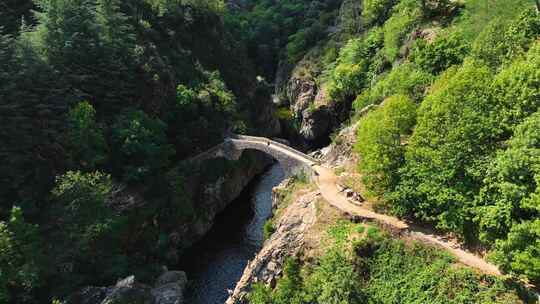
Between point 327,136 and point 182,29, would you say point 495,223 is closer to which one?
point 327,136

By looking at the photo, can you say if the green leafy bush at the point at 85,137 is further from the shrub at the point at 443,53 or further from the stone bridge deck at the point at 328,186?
the shrub at the point at 443,53

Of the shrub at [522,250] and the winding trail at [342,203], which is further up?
the shrub at [522,250]

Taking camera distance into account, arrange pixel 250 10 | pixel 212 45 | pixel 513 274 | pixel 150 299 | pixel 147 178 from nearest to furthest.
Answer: pixel 513 274 < pixel 150 299 < pixel 147 178 < pixel 212 45 < pixel 250 10

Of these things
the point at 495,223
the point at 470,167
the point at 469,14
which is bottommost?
the point at 495,223

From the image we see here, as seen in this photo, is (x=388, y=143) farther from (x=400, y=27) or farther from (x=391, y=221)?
(x=400, y=27)

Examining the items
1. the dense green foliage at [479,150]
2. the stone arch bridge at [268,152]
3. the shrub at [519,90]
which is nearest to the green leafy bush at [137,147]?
the stone arch bridge at [268,152]

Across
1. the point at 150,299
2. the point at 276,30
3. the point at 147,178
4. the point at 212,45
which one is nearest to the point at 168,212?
the point at 147,178

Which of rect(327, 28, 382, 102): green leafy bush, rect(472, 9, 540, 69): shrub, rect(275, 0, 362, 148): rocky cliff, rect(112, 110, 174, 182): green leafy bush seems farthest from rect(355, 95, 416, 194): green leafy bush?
rect(275, 0, 362, 148): rocky cliff

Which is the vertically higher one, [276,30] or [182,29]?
[182,29]

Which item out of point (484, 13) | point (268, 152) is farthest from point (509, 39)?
point (268, 152)
